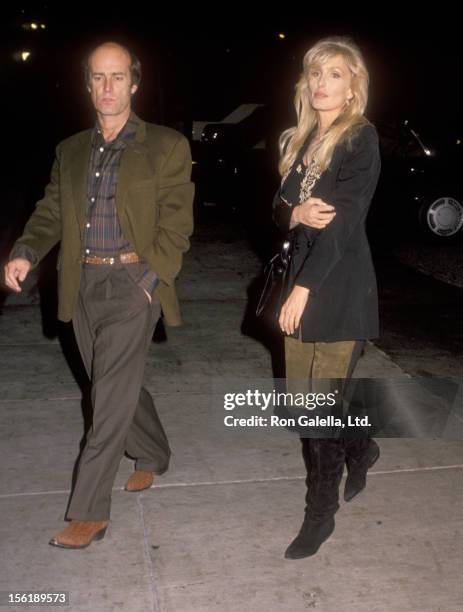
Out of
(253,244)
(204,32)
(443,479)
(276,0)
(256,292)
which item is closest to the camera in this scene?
(443,479)

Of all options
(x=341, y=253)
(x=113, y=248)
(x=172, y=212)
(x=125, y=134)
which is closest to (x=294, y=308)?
(x=341, y=253)

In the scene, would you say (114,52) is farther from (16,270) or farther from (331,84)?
(16,270)

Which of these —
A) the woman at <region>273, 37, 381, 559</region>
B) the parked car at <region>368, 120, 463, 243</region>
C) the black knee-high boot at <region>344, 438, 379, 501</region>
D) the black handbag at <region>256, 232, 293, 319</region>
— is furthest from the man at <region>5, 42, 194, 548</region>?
the parked car at <region>368, 120, 463, 243</region>

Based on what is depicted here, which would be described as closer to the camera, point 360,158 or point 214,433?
point 360,158

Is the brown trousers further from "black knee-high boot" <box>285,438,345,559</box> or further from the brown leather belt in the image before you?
"black knee-high boot" <box>285,438,345,559</box>

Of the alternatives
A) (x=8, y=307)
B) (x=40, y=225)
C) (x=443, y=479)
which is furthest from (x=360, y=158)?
(x=8, y=307)

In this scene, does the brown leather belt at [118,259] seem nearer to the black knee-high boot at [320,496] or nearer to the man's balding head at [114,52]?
the man's balding head at [114,52]

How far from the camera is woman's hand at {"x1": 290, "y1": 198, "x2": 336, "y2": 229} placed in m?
3.17

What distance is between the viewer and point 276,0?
2945 centimetres

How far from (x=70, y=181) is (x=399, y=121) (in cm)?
851

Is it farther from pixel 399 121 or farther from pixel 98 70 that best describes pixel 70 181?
pixel 399 121

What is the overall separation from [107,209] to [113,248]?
164 millimetres

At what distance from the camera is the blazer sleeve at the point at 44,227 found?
3615 mm

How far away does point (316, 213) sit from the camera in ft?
10.4
